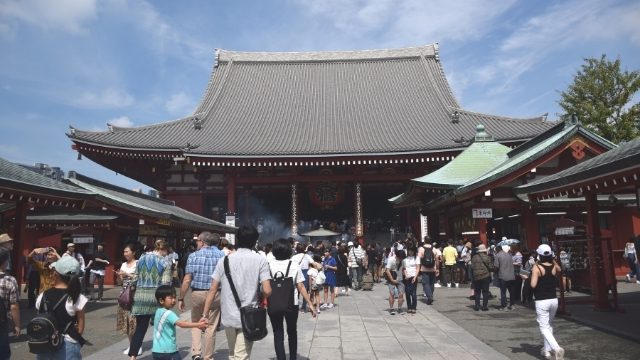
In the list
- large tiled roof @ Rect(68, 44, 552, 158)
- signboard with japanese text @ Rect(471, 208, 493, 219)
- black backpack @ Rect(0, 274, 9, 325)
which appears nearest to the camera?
black backpack @ Rect(0, 274, 9, 325)

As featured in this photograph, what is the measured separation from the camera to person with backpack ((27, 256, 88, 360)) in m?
4.20

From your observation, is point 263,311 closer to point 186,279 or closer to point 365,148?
point 186,279

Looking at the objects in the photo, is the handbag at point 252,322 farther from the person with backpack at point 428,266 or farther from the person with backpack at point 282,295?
the person with backpack at point 428,266

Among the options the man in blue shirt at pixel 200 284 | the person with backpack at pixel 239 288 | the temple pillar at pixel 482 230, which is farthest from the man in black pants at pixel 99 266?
the temple pillar at pixel 482 230

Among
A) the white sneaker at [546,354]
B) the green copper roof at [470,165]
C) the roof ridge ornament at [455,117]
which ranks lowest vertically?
the white sneaker at [546,354]

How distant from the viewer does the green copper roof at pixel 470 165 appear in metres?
16.6

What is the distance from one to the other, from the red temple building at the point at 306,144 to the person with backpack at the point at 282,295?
1639cm

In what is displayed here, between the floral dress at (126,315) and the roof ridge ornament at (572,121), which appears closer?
the floral dress at (126,315)

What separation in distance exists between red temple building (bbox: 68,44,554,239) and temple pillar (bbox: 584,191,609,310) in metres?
11.3

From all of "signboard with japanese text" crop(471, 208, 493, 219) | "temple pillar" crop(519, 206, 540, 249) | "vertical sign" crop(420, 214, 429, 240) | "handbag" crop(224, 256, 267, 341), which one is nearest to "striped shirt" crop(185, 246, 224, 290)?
"handbag" crop(224, 256, 267, 341)

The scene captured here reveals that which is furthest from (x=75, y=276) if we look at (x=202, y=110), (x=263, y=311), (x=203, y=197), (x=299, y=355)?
(x=202, y=110)

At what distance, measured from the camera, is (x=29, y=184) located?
10039 millimetres

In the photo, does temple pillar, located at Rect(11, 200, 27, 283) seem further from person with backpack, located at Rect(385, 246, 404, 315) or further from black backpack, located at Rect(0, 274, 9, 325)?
person with backpack, located at Rect(385, 246, 404, 315)

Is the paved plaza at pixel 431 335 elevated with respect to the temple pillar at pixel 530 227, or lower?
lower
